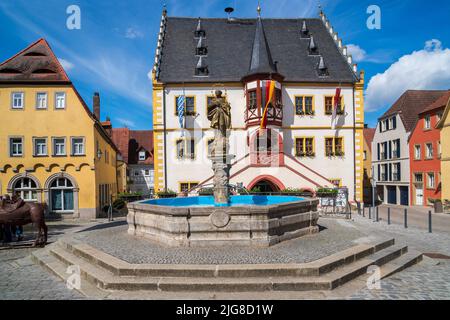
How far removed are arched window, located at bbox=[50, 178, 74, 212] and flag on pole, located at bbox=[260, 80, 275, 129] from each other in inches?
585

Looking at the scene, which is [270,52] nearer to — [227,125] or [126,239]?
[227,125]

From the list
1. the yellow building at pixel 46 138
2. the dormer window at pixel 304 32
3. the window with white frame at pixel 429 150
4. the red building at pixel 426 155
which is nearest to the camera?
the yellow building at pixel 46 138

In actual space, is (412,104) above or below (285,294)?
above

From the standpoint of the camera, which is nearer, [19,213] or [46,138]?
[19,213]

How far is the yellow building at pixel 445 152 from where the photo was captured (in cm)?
2633

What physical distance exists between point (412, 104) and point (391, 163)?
6927mm

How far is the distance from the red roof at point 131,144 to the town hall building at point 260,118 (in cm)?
2119

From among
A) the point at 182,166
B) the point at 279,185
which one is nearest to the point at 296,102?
the point at 279,185

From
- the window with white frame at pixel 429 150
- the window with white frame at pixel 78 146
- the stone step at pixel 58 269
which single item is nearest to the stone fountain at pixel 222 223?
the stone step at pixel 58 269

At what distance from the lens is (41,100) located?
22469 millimetres

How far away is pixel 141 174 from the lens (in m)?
46.8

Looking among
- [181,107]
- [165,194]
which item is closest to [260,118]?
[181,107]

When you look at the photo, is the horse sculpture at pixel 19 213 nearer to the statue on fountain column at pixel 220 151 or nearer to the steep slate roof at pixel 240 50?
the statue on fountain column at pixel 220 151

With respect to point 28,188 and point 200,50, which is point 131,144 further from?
point 28,188
